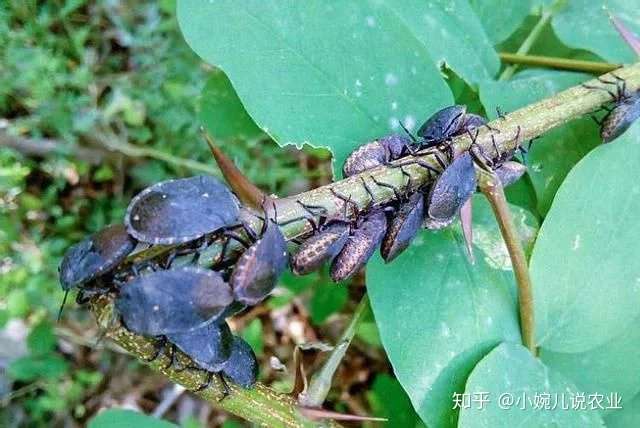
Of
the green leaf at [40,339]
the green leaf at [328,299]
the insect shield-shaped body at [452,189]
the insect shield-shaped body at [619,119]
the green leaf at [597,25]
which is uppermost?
the green leaf at [597,25]

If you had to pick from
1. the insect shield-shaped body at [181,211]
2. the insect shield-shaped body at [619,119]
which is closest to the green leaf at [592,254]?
the insect shield-shaped body at [619,119]

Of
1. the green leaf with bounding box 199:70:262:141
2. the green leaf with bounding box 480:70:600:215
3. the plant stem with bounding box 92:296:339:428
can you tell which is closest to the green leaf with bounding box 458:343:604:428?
the plant stem with bounding box 92:296:339:428

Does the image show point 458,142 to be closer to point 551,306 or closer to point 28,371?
point 551,306

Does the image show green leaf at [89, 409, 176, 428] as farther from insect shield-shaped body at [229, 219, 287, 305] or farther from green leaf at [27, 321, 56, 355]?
green leaf at [27, 321, 56, 355]

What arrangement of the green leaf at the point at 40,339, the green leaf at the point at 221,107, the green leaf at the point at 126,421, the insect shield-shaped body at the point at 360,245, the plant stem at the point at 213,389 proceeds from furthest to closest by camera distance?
the green leaf at the point at 40,339
the green leaf at the point at 221,107
the green leaf at the point at 126,421
the insect shield-shaped body at the point at 360,245
the plant stem at the point at 213,389

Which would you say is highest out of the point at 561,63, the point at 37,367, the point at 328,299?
the point at 561,63

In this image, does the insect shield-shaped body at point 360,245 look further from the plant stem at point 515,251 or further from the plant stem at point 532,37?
the plant stem at point 532,37

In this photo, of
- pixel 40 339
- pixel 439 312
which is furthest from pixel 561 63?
pixel 40 339

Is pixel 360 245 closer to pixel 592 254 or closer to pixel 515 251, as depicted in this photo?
pixel 515 251
